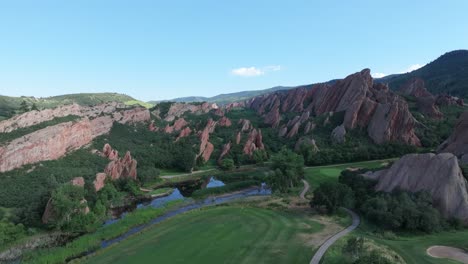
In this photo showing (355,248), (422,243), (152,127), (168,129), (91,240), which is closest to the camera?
(355,248)

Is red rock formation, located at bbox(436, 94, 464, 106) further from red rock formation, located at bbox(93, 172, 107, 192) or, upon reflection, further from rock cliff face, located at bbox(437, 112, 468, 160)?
red rock formation, located at bbox(93, 172, 107, 192)

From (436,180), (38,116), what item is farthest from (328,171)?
(38,116)

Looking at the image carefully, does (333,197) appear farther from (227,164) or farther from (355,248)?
(227,164)

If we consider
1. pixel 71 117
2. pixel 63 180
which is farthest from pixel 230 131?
pixel 63 180

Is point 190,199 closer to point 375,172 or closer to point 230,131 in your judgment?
point 375,172

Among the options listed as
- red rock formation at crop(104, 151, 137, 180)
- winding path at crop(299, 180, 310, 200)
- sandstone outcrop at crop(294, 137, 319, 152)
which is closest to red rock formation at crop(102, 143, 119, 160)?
red rock formation at crop(104, 151, 137, 180)

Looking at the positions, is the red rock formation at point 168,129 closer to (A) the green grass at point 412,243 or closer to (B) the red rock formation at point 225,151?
(B) the red rock formation at point 225,151
